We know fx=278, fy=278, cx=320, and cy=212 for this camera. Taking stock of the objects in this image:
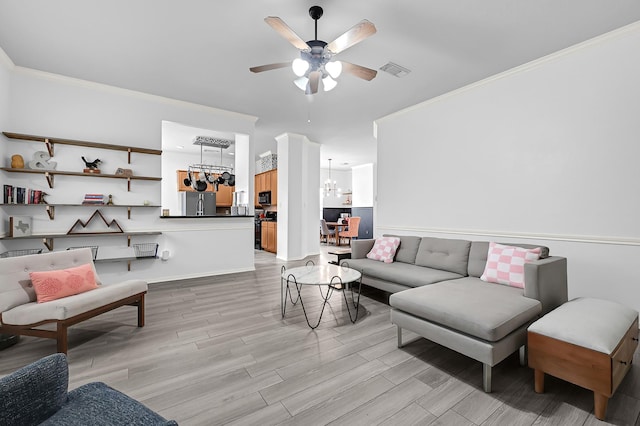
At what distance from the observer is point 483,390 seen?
179 cm

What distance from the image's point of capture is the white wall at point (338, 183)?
38.2ft

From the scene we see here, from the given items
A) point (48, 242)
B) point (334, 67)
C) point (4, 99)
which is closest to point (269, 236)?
point (48, 242)

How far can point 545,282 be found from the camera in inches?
90.0

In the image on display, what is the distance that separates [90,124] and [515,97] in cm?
568

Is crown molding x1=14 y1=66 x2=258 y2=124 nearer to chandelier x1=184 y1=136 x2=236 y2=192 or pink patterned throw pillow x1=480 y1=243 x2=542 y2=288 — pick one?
chandelier x1=184 y1=136 x2=236 y2=192

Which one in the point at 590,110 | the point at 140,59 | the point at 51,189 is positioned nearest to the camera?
the point at 590,110

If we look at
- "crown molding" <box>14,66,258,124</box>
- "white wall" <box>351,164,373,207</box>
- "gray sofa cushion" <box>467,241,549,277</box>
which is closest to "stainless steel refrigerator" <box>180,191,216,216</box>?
"crown molding" <box>14,66,258,124</box>

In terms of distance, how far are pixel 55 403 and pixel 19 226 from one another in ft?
12.3

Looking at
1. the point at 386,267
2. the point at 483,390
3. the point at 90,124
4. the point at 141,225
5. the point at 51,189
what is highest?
the point at 90,124

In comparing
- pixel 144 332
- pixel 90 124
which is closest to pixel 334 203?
pixel 90 124

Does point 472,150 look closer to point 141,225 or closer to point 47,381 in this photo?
point 47,381

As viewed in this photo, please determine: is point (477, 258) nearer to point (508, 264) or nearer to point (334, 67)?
point (508, 264)

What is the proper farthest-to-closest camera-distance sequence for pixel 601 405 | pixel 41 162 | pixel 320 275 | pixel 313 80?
pixel 41 162, pixel 320 275, pixel 313 80, pixel 601 405

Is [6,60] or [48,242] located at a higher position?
[6,60]
